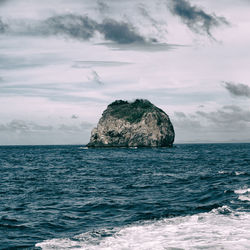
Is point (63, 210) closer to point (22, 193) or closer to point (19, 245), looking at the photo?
point (19, 245)

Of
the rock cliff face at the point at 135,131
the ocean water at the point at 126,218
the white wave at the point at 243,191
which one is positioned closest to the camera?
the ocean water at the point at 126,218

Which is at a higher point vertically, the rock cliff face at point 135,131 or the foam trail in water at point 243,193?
the rock cliff face at point 135,131

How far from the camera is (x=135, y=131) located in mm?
189000

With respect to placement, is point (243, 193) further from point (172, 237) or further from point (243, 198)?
point (172, 237)

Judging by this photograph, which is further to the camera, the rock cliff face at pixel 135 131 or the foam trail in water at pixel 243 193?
the rock cliff face at pixel 135 131

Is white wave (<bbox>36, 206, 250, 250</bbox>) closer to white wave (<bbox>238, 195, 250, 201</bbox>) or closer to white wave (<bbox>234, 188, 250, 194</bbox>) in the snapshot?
white wave (<bbox>238, 195, 250, 201</bbox>)

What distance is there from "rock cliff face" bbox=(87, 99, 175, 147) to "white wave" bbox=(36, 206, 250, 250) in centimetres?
16942

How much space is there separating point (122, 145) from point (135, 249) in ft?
581

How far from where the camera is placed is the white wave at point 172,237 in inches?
469

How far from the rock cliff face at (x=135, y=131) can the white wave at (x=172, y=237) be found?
556 ft

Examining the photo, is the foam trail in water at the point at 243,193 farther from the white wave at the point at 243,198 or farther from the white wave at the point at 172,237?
the white wave at the point at 172,237

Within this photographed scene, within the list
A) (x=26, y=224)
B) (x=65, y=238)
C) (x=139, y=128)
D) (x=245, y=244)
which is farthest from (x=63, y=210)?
(x=139, y=128)

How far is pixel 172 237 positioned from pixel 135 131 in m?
176

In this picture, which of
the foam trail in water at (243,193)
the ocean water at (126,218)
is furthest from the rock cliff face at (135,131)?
the foam trail in water at (243,193)
